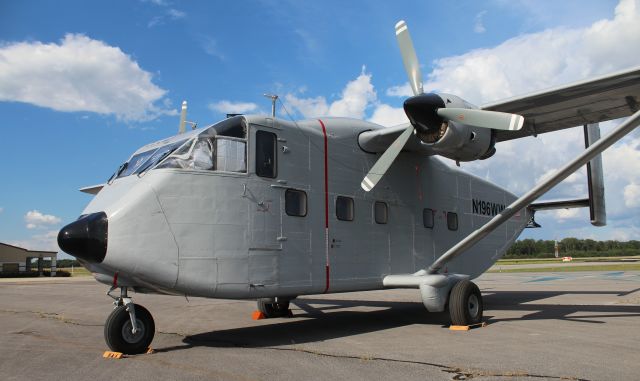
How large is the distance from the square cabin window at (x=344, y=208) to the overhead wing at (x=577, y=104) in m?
3.57

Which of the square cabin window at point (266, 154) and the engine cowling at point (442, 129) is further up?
the engine cowling at point (442, 129)

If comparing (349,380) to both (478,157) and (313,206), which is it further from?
(478,157)

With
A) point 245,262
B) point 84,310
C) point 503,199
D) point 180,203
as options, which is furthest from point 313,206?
point 84,310

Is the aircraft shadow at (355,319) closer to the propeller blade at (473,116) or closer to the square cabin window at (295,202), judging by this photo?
the square cabin window at (295,202)

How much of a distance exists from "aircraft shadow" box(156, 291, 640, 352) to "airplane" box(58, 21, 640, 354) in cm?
86

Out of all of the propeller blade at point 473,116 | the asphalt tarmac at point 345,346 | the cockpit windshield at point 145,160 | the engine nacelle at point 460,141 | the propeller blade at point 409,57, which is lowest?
the asphalt tarmac at point 345,346

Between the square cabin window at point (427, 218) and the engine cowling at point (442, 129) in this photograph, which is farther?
the square cabin window at point (427, 218)

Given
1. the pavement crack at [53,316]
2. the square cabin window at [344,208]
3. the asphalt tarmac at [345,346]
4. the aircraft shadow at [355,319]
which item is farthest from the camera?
the pavement crack at [53,316]

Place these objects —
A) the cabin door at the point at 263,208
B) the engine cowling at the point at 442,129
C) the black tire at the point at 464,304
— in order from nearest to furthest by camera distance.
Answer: the cabin door at the point at 263,208
the engine cowling at the point at 442,129
the black tire at the point at 464,304

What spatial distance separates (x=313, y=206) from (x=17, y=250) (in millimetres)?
55337

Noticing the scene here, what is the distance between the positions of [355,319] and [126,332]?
6520mm

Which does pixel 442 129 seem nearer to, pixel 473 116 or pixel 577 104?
pixel 473 116

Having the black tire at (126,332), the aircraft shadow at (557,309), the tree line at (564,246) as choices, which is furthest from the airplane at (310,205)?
the tree line at (564,246)

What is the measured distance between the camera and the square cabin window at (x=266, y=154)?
8.87m
